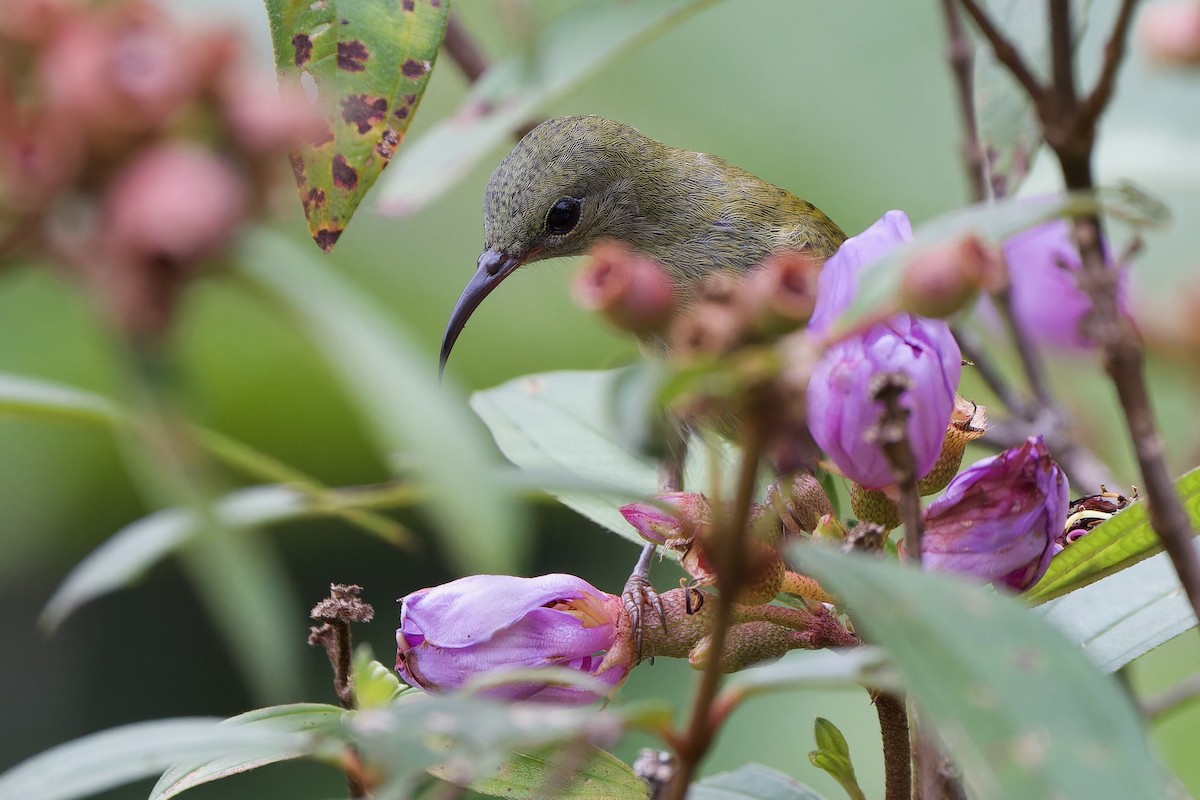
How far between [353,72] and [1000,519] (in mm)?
435

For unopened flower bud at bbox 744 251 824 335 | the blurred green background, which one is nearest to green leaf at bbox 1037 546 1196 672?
unopened flower bud at bbox 744 251 824 335

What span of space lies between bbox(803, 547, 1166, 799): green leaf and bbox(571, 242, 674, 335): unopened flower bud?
0.40ft

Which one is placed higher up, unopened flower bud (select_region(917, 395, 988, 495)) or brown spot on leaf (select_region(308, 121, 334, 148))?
brown spot on leaf (select_region(308, 121, 334, 148))

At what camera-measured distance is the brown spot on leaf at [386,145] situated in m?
0.75

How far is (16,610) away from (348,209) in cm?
286

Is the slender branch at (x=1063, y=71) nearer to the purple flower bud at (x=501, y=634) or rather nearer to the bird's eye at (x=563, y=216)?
the purple flower bud at (x=501, y=634)

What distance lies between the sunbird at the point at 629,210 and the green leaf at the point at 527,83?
1138 mm

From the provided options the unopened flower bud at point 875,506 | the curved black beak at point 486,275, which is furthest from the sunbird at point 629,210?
the unopened flower bud at point 875,506

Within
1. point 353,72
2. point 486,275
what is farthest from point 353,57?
point 486,275

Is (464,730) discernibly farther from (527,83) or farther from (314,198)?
(314,198)

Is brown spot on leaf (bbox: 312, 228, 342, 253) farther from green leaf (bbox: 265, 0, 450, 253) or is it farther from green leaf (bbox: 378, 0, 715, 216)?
green leaf (bbox: 378, 0, 715, 216)

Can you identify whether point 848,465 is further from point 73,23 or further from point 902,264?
point 73,23

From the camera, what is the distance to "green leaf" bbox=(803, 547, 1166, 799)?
41 centimetres

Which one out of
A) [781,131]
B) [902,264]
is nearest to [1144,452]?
[902,264]
